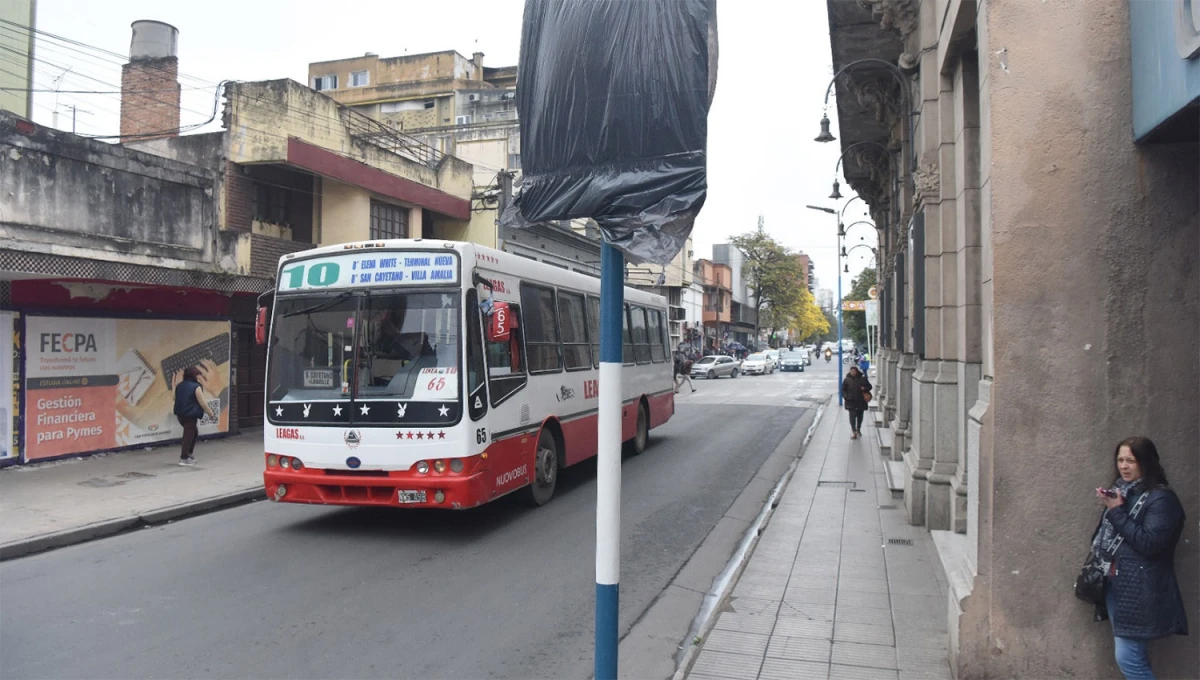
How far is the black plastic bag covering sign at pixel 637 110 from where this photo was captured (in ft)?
11.2

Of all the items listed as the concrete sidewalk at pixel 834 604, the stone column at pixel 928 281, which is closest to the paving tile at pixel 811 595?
the concrete sidewalk at pixel 834 604

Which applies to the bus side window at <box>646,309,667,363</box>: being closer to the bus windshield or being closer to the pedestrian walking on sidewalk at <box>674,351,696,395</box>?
the bus windshield

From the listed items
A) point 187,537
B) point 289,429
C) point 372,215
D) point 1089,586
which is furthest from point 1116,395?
point 372,215

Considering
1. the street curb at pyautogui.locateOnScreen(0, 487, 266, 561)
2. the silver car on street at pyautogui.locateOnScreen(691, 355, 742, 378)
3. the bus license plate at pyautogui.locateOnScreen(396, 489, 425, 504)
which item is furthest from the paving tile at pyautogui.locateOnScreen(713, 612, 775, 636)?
the silver car on street at pyautogui.locateOnScreen(691, 355, 742, 378)

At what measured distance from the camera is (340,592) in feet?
22.6

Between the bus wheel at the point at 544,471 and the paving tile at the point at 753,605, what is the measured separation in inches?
158

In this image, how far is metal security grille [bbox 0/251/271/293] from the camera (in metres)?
11.3

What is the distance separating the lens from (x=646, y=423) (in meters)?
16.3

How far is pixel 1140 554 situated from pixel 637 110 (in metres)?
3.19

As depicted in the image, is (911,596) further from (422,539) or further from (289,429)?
(289,429)

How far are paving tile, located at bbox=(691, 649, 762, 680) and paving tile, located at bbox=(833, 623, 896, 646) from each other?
814 millimetres

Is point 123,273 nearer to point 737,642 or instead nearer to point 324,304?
point 324,304

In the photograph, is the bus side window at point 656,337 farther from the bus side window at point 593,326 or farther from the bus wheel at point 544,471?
the bus wheel at point 544,471

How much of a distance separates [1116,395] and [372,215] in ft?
59.3
